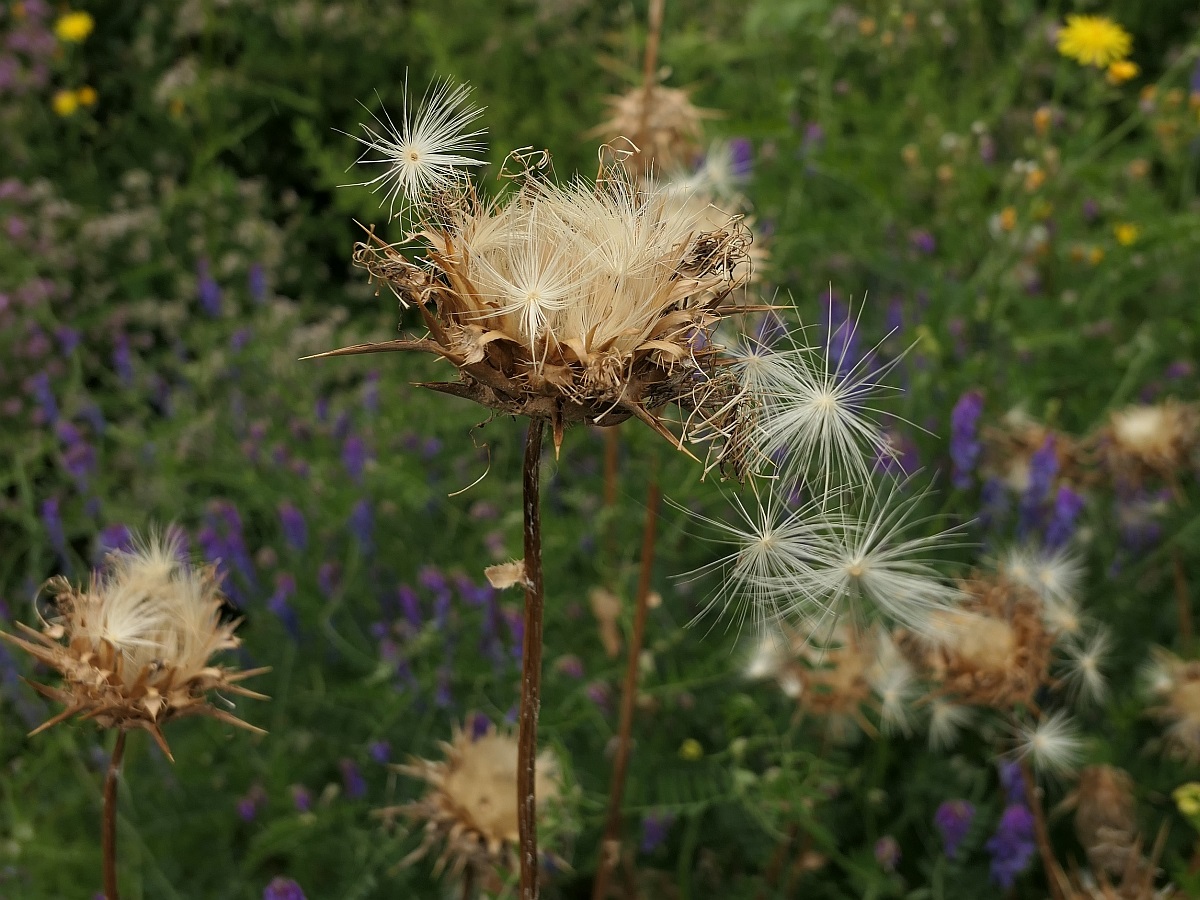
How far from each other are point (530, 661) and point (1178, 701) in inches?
60.0

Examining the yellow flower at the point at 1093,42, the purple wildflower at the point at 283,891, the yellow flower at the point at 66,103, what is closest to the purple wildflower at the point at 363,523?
the purple wildflower at the point at 283,891

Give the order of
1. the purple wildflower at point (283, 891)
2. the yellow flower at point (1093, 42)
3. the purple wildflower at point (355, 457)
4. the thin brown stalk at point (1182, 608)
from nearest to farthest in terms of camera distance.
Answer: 1. the purple wildflower at point (283, 891)
2. the thin brown stalk at point (1182, 608)
3. the purple wildflower at point (355, 457)
4. the yellow flower at point (1093, 42)

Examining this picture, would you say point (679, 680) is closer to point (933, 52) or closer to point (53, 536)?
point (53, 536)

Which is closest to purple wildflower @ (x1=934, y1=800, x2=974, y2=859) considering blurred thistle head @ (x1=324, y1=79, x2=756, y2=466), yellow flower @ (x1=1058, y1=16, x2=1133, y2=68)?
blurred thistle head @ (x1=324, y1=79, x2=756, y2=466)

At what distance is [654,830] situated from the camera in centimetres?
205

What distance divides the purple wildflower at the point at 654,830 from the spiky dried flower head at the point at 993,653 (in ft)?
2.14

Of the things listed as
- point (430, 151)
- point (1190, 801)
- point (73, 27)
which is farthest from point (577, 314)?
point (73, 27)

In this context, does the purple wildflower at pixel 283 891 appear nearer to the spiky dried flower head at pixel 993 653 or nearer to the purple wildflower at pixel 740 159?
the spiky dried flower head at pixel 993 653

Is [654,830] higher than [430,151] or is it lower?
lower

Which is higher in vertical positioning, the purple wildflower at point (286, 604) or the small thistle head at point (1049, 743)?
the purple wildflower at point (286, 604)

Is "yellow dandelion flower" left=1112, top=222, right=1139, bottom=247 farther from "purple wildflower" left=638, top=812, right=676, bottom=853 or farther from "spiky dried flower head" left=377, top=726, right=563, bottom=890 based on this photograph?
"spiky dried flower head" left=377, top=726, right=563, bottom=890

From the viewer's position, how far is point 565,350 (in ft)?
2.83

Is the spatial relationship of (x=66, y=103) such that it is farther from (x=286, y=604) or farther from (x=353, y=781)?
(x=353, y=781)

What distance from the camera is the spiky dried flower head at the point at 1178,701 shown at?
6.32 feet
